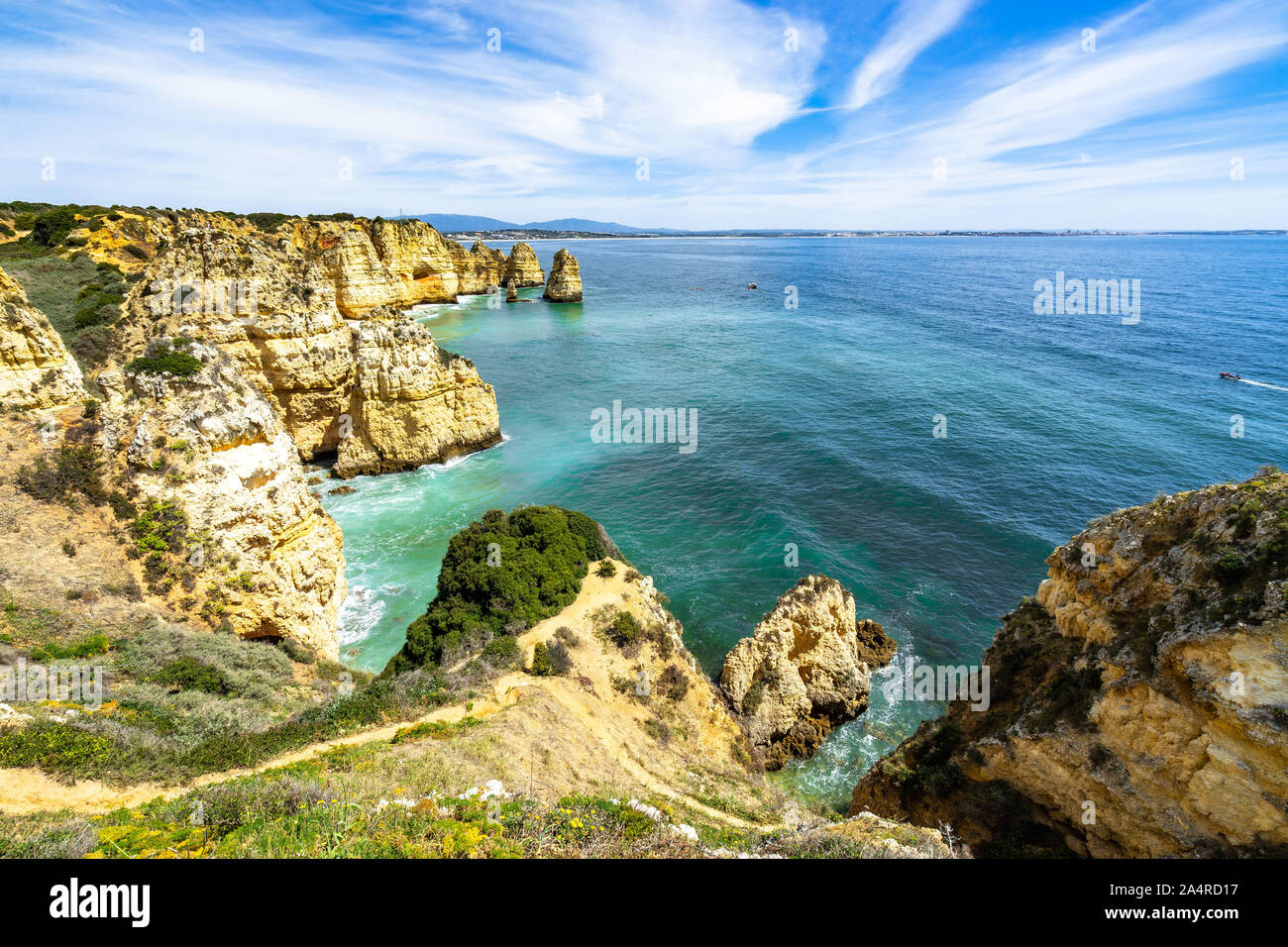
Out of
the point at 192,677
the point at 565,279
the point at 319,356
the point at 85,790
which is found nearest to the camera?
the point at 85,790

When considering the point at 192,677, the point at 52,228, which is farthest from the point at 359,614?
the point at 52,228

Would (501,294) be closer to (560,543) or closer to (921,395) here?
(921,395)

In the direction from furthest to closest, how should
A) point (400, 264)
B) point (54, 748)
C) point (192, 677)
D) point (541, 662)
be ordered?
point (400, 264)
point (541, 662)
point (192, 677)
point (54, 748)

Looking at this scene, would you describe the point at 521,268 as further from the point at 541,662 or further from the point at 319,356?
the point at 541,662
